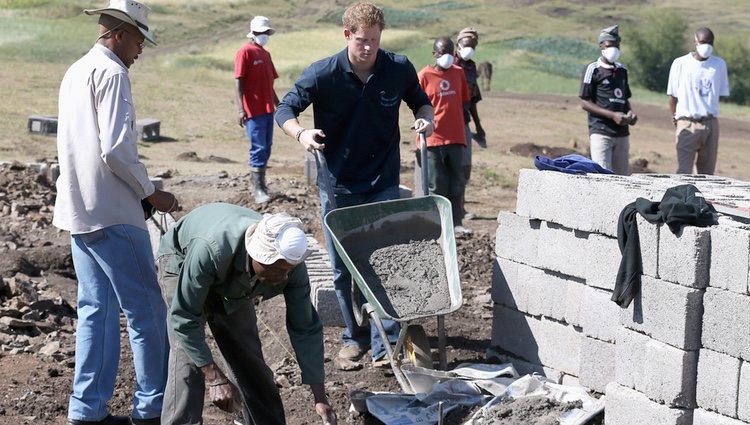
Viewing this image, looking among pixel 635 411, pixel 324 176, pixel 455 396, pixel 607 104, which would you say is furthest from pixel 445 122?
pixel 635 411

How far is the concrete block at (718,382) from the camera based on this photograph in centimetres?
516

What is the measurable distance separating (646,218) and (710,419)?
0.96 meters

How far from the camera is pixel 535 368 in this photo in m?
6.75

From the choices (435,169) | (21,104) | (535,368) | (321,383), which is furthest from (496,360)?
(21,104)

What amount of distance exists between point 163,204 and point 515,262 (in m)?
Result: 2.28

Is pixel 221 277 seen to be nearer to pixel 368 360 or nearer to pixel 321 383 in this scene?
pixel 321 383

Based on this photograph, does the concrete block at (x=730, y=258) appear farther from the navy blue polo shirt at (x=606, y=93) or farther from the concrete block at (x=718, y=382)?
the navy blue polo shirt at (x=606, y=93)

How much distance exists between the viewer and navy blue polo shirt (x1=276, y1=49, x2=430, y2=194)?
6609 millimetres

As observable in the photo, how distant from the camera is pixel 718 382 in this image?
5219 mm

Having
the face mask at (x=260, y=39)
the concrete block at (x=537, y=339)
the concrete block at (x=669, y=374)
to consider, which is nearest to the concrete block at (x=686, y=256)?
the concrete block at (x=669, y=374)

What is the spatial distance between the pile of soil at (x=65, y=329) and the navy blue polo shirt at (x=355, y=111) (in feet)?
3.83

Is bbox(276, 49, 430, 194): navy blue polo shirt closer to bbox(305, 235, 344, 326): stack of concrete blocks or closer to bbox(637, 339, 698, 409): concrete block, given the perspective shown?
bbox(305, 235, 344, 326): stack of concrete blocks

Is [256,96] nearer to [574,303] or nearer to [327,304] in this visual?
[327,304]

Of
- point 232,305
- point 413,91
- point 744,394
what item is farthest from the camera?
point 413,91
